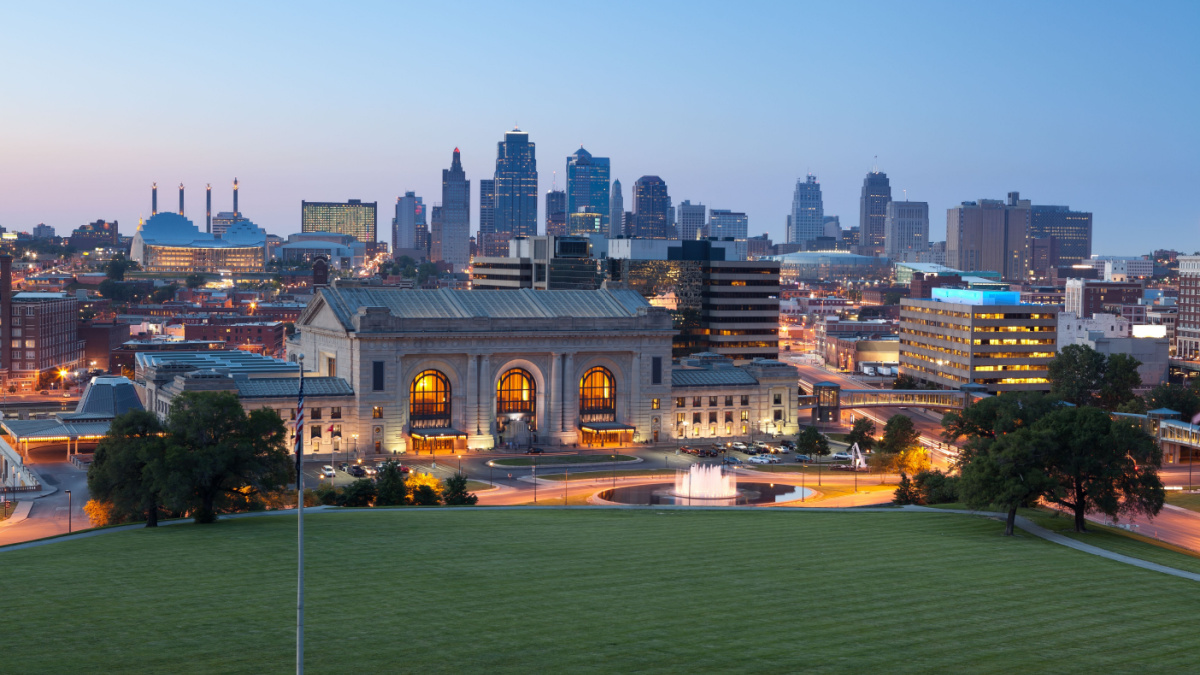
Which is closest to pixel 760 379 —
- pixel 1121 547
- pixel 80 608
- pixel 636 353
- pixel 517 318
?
pixel 636 353

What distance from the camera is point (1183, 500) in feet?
350

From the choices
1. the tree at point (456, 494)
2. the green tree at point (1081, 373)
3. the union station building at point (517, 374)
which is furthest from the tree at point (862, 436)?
the tree at point (456, 494)

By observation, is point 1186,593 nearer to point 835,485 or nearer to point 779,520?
point 779,520

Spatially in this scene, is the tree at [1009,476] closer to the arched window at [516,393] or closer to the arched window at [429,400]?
the arched window at [516,393]

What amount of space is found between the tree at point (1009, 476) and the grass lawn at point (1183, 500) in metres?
29.5

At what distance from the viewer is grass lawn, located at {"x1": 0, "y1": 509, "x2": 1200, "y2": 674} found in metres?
46.0

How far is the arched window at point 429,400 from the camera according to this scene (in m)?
140

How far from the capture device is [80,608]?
52.7m

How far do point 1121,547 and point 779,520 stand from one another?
21047 millimetres

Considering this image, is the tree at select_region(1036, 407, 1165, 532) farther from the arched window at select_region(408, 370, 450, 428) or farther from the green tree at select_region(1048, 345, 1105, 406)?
the green tree at select_region(1048, 345, 1105, 406)

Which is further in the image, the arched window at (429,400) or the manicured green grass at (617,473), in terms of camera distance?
the arched window at (429,400)

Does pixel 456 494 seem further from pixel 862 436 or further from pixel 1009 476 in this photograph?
pixel 862 436

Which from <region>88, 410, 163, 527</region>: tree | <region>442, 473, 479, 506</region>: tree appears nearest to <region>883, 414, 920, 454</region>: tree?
<region>442, 473, 479, 506</region>: tree

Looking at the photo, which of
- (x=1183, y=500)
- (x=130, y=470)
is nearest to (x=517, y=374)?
(x=130, y=470)
